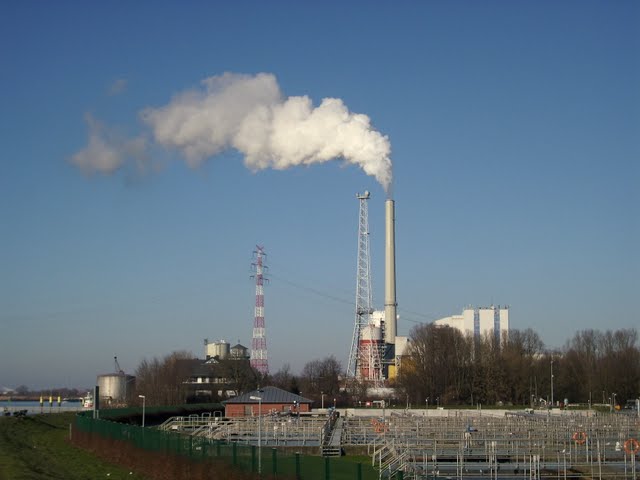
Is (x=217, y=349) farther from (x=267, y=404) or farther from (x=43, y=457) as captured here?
(x=43, y=457)

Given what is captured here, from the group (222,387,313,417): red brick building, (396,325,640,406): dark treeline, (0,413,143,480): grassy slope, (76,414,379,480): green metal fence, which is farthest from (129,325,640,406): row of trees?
(76,414,379,480): green metal fence

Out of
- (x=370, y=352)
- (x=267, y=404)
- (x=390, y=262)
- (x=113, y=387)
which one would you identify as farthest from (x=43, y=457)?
(x=113, y=387)

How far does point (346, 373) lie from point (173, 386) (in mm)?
25574

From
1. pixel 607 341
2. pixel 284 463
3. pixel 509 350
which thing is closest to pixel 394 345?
pixel 509 350

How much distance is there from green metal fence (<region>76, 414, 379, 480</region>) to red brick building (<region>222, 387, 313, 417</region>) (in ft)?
152

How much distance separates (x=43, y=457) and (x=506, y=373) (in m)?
79.0

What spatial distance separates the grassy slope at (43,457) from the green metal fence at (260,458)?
1601 mm

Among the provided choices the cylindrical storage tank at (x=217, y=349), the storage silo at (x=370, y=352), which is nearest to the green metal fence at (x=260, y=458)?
the storage silo at (x=370, y=352)

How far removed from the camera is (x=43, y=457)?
125ft

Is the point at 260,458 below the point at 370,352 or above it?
below

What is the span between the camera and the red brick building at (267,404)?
→ 78.8 m

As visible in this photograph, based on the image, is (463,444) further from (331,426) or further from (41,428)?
(41,428)

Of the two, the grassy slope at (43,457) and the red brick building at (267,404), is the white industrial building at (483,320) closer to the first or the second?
the red brick building at (267,404)

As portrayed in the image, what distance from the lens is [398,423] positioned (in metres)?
59.3
